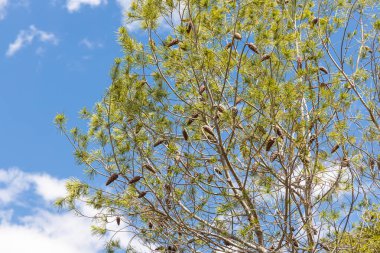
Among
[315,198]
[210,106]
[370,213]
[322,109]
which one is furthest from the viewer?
[370,213]

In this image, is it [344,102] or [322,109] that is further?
[344,102]

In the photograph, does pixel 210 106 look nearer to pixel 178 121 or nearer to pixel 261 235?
pixel 178 121

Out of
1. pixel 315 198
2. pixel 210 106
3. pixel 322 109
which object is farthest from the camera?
pixel 315 198

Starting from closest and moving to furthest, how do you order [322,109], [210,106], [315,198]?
[322,109], [210,106], [315,198]

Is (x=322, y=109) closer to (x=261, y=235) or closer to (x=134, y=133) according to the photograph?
(x=261, y=235)

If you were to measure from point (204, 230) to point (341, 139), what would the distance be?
1.33 metres

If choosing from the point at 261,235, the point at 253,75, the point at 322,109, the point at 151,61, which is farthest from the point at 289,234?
the point at 151,61

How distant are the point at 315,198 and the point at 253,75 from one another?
3.91 feet

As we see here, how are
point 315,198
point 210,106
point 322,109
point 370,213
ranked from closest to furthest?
1. point 322,109
2. point 210,106
3. point 315,198
4. point 370,213

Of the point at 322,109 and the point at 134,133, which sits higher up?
the point at 134,133

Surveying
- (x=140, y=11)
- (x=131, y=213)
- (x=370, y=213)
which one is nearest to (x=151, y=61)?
(x=140, y=11)

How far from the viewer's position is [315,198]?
14.6ft

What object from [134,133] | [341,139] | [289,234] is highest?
[134,133]

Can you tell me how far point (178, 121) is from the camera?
4.64 metres
